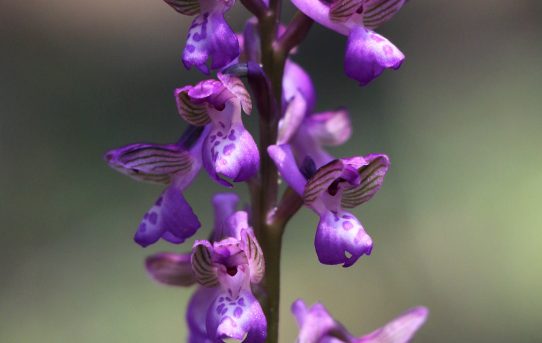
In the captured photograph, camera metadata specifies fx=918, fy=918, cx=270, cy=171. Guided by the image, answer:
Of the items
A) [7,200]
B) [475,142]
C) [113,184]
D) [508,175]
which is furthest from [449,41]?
[7,200]

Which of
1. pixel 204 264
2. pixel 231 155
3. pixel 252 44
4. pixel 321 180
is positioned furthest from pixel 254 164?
pixel 252 44

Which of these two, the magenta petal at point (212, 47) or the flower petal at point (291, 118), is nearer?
the magenta petal at point (212, 47)

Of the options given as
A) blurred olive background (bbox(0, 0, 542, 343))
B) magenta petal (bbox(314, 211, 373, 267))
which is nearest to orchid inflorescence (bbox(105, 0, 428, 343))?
magenta petal (bbox(314, 211, 373, 267))

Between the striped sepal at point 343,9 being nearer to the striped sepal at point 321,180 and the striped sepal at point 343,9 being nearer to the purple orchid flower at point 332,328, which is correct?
the striped sepal at point 321,180

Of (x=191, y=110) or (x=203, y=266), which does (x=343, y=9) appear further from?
(x=203, y=266)

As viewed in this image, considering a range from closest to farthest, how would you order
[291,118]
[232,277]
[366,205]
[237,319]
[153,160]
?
1. [237,319]
2. [232,277]
3. [153,160]
4. [291,118]
5. [366,205]

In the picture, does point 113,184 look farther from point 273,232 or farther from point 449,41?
point 273,232

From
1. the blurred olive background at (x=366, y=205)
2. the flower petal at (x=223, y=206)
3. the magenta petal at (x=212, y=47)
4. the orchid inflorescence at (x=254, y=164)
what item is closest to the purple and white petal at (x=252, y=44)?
the orchid inflorescence at (x=254, y=164)
